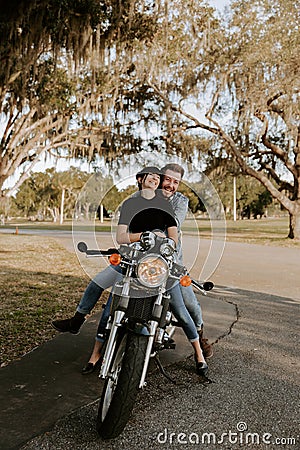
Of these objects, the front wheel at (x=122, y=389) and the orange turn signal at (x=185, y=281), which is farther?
the orange turn signal at (x=185, y=281)

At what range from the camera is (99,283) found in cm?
374

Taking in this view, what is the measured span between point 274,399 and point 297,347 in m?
1.51

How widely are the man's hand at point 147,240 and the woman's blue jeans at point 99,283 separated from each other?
0.35 metres

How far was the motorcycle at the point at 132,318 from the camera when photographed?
287 cm

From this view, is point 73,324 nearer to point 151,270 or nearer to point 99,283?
point 99,283

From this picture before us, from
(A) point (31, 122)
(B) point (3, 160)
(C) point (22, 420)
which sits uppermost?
(A) point (31, 122)

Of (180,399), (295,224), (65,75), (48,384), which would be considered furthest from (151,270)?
(295,224)

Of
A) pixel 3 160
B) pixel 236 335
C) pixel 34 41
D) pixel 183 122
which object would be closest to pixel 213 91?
pixel 183 122

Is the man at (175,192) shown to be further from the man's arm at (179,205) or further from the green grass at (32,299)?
the green grass at (32,299)

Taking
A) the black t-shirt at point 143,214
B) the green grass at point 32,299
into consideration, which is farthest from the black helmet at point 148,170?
the green grass at point 32,299

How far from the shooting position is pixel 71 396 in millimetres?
3520

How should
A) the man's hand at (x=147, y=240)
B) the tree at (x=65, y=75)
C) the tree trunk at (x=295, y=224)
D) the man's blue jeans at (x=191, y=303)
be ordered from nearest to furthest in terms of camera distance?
1. the man's hand at (x=147, y=240)
2. the man's blue jeans at (x=191, y=303)
3. the tree at (x=65, y=75)
4. the tree trunk at (x=295, y=224)

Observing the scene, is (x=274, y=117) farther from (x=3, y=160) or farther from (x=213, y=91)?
(x=3, y=160)

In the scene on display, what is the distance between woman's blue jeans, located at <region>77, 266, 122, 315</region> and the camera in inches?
142
